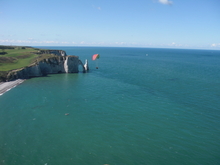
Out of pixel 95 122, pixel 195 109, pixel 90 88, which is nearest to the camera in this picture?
pixel 95 122

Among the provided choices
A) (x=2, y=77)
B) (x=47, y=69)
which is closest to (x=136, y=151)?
(x=2, y=77)

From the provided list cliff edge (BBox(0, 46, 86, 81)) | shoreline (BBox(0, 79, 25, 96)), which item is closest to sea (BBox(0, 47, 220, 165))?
shoreline (BBox(0, 79, 25, 96))

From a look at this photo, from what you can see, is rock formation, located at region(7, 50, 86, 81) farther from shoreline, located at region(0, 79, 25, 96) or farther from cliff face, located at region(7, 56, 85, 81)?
shoreline, located at region(0, 79, 25, 96)

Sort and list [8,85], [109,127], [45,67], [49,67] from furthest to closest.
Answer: [49,67], [45,67], [8,85], [109,127]

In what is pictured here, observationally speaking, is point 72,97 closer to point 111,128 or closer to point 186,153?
point 111,128

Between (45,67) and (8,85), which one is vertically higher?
(45,67)

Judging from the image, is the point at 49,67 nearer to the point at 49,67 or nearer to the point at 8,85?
the point at 49,67

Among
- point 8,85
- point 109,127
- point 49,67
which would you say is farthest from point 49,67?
point 109,127

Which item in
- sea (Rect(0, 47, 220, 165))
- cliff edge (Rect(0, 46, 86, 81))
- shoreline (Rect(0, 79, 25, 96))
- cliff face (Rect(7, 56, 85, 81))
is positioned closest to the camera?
sea (Rect(0, 47, 220, 165))

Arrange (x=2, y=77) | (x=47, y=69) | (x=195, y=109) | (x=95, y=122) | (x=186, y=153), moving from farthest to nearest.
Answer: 1. (x=47, y=69)
2. (x=2, y=77)
3. (x=195, y=109)
4. (x=95, y=122)
5. (x=186, y=153)
